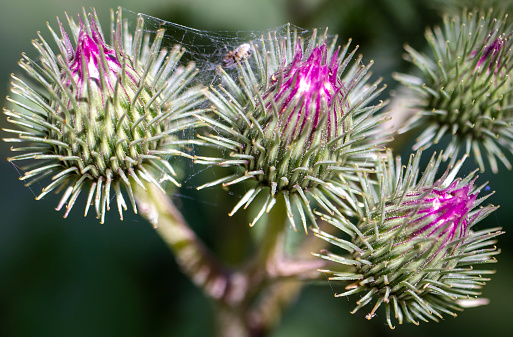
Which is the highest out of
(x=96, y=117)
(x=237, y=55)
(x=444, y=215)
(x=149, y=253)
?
(x=237, y=55)

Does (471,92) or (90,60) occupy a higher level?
(471,92)

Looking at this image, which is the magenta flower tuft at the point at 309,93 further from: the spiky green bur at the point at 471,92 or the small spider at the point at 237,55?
the spiky green bur at the point at 471,92

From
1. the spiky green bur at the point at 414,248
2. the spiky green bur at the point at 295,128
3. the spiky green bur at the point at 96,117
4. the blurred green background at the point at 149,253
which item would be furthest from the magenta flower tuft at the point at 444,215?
the blurred green background at the point at 149,253

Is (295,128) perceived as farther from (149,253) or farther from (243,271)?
(149,253)

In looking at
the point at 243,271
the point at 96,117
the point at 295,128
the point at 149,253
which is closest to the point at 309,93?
the point at 295,128

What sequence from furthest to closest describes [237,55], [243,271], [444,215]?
[243,271], [237,55], [444,215]

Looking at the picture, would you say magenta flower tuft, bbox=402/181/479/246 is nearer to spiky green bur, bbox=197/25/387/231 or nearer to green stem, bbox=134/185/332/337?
spiky green bur, bbox=197/25/387/231
